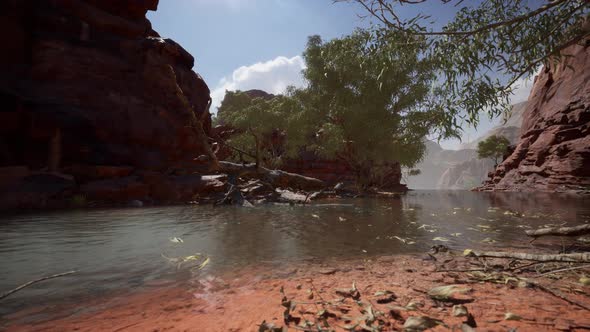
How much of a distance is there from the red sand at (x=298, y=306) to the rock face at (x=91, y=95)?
Answer: 16.3 metres

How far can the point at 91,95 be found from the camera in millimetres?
23797

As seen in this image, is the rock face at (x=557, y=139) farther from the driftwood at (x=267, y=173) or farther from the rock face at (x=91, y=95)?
the rock face at (x=91, y=95)

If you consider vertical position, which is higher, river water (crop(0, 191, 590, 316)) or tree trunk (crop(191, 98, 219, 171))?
tree trunk (crop(191, 98, 219, 171))

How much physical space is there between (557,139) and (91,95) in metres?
48.1

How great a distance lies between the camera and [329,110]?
23.8 m

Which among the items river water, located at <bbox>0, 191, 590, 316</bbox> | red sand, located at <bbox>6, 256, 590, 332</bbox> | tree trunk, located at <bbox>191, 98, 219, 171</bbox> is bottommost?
river water, located at <bbox>0, 191, 590, 316</bbox>

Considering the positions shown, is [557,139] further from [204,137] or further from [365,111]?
[204,137]

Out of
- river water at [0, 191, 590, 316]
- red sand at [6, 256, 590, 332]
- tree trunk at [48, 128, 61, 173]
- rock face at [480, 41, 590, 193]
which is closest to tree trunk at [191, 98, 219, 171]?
river water at [0, 191, 590, 316]

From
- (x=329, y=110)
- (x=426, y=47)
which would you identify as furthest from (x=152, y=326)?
(x=329, y=110)

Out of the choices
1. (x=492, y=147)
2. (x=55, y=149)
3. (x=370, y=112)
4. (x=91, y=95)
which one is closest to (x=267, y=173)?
(x=370, y=112)

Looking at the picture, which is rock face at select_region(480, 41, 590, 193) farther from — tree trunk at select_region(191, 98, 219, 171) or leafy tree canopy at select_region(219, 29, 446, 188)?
tree trunk at select_region(191, 98, 219, 171)

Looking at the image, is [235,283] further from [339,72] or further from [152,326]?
[339,72]

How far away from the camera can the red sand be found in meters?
1.82

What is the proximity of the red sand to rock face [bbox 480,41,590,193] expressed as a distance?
29932mm
